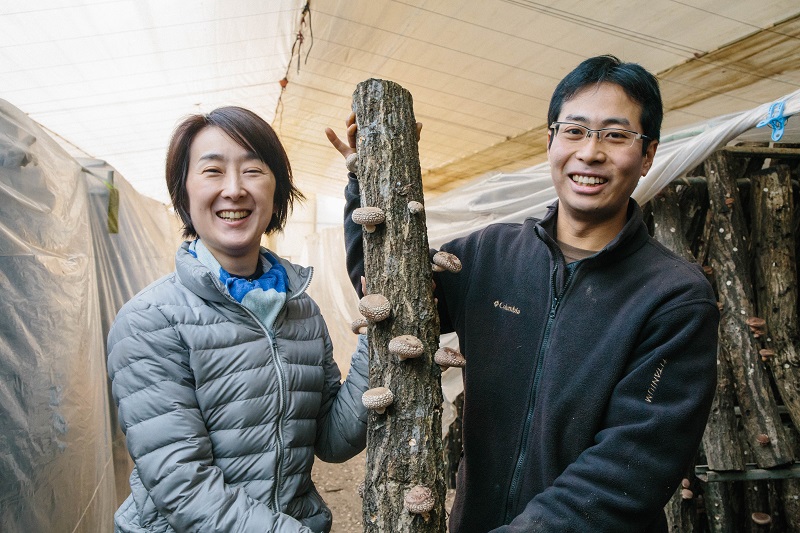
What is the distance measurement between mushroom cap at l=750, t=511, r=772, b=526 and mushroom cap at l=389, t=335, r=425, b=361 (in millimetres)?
3786

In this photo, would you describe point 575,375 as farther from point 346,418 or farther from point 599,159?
point 346,418

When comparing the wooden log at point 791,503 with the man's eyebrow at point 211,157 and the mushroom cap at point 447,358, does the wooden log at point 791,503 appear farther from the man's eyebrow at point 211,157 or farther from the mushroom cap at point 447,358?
the man's eyebrow at point 211,157

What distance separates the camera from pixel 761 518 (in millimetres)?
3748

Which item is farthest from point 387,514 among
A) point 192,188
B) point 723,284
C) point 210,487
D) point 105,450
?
point 723,284

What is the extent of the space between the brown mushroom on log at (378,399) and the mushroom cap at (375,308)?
0.23 meters

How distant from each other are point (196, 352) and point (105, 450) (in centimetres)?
→ 243

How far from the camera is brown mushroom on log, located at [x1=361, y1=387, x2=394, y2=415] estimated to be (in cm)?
158

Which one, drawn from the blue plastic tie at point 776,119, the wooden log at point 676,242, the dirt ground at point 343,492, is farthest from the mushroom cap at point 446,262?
the dirt ground at point 343,492

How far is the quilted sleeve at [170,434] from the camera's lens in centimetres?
151

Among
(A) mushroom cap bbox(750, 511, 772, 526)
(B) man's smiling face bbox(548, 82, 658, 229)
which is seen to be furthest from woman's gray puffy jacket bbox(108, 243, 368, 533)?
(A) mushroom cap bbox(750, 511, 772, 526)

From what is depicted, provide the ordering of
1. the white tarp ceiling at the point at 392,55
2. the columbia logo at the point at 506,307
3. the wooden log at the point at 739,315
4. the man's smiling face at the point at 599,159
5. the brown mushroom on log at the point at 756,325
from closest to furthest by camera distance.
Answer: the man's smiling face at the point at 599,159
the columbia logo at the point at 506,307
the wooden log at the point at 739,315
the brown mushroom on log at the point at 756,325
the white tarp ceiling at the point at 392,55

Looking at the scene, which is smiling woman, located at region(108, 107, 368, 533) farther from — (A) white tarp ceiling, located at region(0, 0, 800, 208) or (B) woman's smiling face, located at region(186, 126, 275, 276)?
(A) white tarp ceiling, located at region(0, 0, 800, 208)

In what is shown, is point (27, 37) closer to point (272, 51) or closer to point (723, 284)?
point (272, 51)

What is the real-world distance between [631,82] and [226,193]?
152 centimetres
